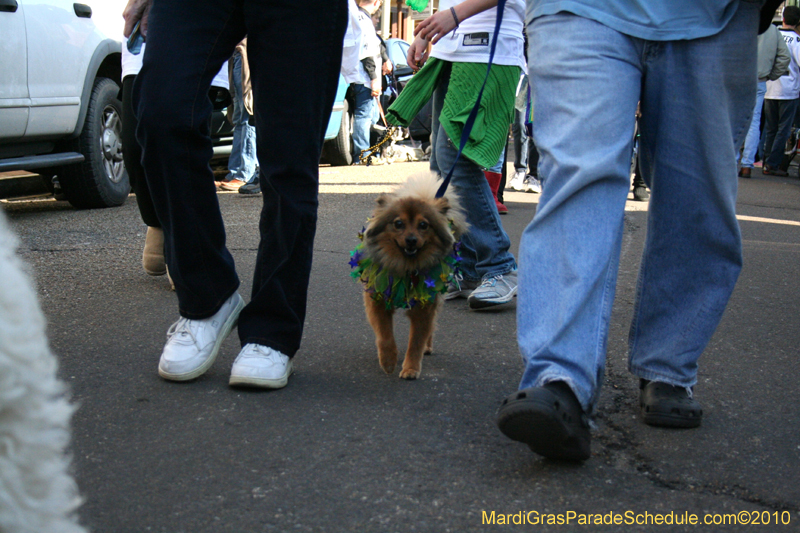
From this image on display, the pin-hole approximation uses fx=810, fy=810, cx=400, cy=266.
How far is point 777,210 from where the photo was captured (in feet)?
28.2

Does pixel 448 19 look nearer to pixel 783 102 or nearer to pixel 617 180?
pixel 617 180

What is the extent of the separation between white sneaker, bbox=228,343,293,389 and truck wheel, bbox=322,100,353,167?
832cm

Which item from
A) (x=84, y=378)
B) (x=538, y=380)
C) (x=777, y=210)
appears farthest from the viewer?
(x=777, y=210)

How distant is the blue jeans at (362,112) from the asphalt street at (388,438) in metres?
7.40

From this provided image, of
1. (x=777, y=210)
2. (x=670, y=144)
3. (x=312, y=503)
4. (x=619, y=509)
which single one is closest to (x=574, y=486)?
(x=619, y=509)

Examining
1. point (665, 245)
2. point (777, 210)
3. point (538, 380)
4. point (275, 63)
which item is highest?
point (275, 63)

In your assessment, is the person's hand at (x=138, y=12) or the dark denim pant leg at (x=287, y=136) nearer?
the dark denim pant leg at (x=287, y=136)

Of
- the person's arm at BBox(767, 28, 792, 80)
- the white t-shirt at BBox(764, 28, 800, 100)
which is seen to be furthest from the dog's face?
the white t-shirt at BBox(764, 28, 800, 100)

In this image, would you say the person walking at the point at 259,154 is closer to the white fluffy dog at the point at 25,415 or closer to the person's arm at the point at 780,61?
the white fluffy dog at the point at 25,415

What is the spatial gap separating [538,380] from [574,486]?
10.5 inches

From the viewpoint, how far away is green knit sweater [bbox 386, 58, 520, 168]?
372 centimetres

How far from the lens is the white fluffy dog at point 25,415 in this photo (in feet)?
2.48

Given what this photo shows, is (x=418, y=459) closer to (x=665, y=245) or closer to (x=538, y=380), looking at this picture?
(x=538, y=380)

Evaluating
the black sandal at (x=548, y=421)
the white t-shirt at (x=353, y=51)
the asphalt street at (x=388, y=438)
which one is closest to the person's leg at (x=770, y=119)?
the white t-shirt at (x=353, y=51)
